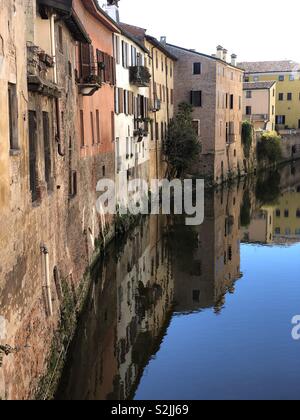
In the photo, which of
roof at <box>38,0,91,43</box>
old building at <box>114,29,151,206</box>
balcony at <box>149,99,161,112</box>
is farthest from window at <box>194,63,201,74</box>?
roof at <box>38,0,91,43</box>

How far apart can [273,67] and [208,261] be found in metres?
63.6

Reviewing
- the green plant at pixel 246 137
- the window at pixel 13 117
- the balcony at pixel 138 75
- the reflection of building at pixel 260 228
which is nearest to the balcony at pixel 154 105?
the balcony at pixel 138 75

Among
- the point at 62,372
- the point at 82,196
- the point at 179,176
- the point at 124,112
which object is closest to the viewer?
the point at 62,372

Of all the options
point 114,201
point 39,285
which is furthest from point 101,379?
point 114,201

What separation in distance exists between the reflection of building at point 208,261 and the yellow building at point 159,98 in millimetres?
5416

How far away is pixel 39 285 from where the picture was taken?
11.0 meters

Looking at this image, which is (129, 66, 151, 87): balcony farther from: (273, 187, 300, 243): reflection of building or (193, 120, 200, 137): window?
(193, 120, 200, 137): window

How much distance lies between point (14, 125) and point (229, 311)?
9891 mm

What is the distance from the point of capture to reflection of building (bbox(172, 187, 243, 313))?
19.0 m

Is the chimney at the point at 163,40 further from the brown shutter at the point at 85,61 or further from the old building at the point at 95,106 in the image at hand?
the brown shutter at the point at 85,61

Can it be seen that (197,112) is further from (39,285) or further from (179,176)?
(39,285)

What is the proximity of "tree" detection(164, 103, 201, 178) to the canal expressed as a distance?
1124cm

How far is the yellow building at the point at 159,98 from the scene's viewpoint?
3759cm
